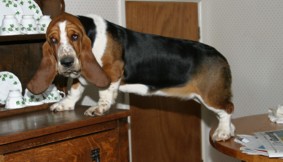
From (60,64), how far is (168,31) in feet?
5.94

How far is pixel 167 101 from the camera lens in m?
3.55

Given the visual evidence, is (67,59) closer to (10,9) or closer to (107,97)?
(107,97)

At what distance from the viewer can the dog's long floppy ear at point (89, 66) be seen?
74.2 inches

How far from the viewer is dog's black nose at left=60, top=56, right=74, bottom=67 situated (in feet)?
5.87

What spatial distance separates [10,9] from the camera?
2320 millimetres

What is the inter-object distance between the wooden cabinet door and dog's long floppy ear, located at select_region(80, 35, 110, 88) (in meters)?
1.26

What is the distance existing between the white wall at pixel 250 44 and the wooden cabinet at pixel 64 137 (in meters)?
1.72

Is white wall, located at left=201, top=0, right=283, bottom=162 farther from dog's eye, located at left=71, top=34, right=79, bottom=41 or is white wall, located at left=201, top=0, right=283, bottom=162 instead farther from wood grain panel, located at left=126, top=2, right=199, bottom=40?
dog's eye, located at left=71, top=34, right=79, bottom=41

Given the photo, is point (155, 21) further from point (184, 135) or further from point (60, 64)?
point (60, 64)

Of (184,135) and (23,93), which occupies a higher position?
(23,93)

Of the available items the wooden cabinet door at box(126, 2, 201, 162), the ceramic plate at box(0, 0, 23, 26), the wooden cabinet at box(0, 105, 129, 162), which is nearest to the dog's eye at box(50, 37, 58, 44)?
the wooden cabinet at box(0, 105, 129, 162)

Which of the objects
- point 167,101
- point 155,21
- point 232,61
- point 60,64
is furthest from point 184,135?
point 60,64

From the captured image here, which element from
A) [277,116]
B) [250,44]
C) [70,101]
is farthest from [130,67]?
[250,44]

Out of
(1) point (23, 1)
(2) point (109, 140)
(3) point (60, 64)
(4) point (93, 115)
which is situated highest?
(1) point (23, 1)
